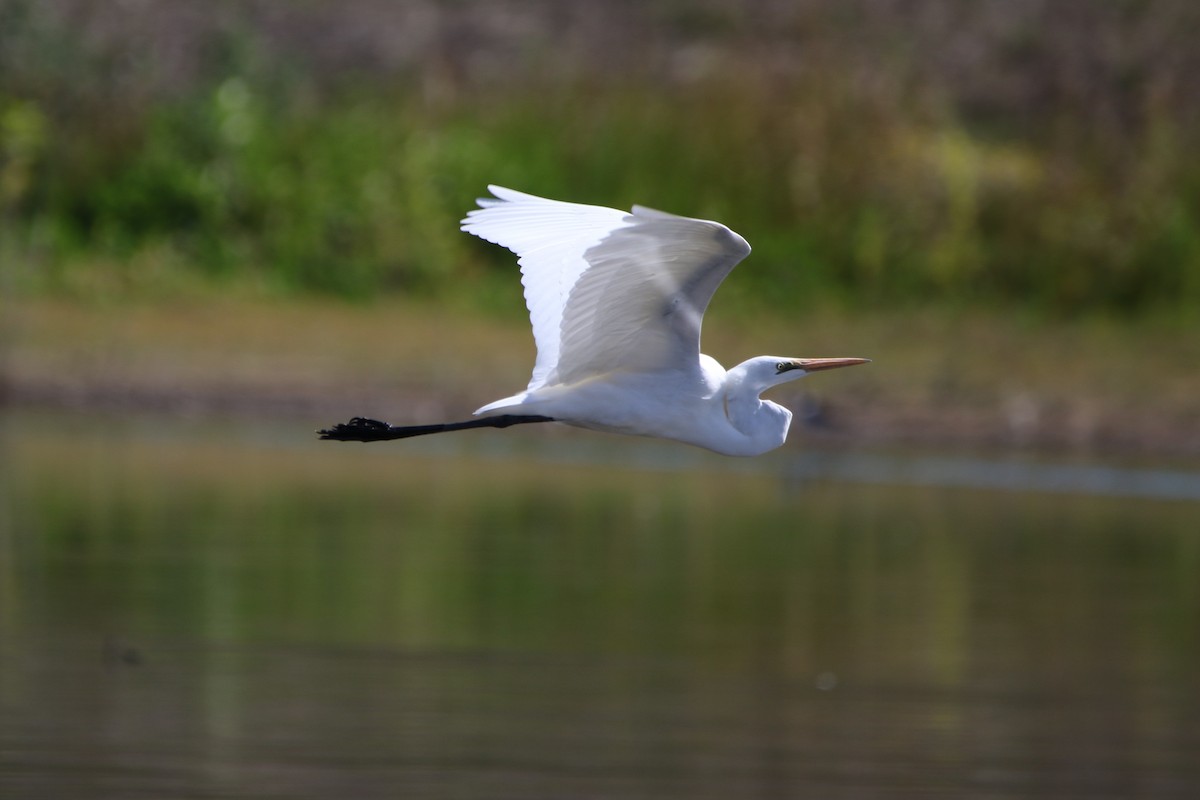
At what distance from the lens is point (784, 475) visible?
14.5 m

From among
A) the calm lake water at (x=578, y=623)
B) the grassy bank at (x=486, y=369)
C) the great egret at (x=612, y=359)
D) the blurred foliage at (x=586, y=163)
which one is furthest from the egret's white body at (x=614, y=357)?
the blurred foliage at (x=586, y=163)

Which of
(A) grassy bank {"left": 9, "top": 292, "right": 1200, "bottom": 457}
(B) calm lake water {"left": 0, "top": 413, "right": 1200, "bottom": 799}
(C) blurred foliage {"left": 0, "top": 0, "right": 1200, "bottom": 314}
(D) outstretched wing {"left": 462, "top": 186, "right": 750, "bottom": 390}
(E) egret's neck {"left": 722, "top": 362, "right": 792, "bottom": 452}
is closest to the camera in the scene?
(D) outstretched wing {"left": 462, "top": 186, "right": 750, "bottom": 390}

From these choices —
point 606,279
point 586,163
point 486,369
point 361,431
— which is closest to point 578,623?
point 361,431

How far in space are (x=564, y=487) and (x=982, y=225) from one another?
251 inches

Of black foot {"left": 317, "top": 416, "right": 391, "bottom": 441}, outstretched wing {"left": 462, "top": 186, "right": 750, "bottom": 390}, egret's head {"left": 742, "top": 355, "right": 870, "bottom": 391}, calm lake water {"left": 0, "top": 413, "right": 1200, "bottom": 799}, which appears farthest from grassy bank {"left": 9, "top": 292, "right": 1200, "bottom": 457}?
outstretched wing {"left": 462, "top": 186, "right": 750, "bottom": 390}

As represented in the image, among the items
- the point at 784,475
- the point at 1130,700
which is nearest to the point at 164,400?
the point at 784,475

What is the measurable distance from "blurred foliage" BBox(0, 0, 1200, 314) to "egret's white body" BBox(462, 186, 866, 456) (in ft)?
33.7

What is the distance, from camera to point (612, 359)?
6406 millimetres

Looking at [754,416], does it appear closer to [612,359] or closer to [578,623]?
[612,359]

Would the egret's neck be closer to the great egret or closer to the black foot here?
the great egret

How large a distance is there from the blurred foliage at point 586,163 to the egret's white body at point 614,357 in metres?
10.3

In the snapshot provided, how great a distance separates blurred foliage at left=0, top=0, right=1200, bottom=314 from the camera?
57.2 ft

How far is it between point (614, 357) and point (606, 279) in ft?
1.38

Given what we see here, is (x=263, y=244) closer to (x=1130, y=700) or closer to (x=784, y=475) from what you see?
(x=784, y=475)
